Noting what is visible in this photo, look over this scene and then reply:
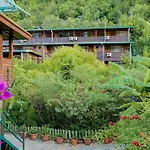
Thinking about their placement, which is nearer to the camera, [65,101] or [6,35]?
[6,35]

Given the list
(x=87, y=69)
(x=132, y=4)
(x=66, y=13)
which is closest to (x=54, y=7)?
(x=66, y=13)

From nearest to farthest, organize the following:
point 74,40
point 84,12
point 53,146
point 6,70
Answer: point 6,70
point 53,146
point 74,40
point 84,12

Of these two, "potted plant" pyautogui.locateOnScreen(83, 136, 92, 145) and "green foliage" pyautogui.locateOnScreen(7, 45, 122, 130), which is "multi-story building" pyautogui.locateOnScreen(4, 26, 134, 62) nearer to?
"green foliage" pyautogui.locateOnScreen(7, 45, 122, 130)

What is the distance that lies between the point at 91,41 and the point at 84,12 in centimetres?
1998

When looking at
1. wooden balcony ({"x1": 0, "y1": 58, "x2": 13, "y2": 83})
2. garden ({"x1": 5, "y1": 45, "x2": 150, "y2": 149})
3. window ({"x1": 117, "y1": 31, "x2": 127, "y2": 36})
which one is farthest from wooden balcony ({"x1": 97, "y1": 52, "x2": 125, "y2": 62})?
wooden balcony ({"x1": 0, "y1": 58, "x2": 13, "y2": 83})

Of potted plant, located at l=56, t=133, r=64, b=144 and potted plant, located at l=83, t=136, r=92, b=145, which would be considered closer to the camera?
potted plant, located at l=83, t=136, r=92, b=145

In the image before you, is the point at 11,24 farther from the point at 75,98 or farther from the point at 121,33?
the point at 121,33

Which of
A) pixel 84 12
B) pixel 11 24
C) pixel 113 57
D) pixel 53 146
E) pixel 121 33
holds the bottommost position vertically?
pixel 53 146

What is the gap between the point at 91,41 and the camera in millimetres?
39844

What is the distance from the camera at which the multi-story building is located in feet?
130

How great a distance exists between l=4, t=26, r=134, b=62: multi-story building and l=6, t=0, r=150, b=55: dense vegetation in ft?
30.3

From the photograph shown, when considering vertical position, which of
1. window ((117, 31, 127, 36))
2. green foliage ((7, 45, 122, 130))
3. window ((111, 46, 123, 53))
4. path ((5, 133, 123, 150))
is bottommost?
path ((5, 133, 123, 150))

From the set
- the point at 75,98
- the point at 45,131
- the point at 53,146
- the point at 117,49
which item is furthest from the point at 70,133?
the point at 117,49

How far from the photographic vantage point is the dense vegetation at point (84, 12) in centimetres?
5228
